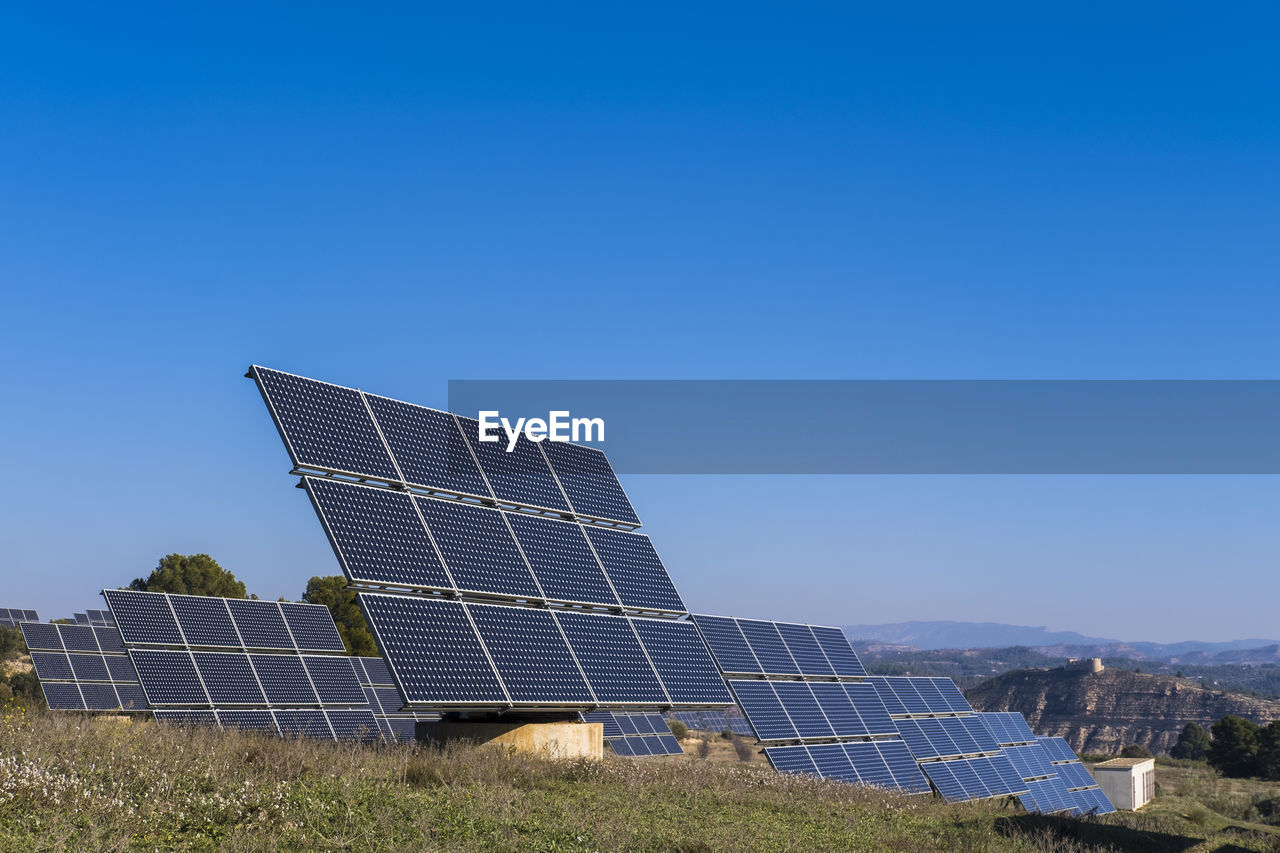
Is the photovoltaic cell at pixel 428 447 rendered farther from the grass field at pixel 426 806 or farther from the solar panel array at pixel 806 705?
the solar panel array at pixel 806 705

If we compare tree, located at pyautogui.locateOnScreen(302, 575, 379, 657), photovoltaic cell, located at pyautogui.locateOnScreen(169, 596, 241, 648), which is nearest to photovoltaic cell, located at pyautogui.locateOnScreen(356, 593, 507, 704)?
photovoltaic cell, located at pyautogui.locateOnScreen(169, 596, 241, 648)

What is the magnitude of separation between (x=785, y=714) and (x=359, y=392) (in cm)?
1268

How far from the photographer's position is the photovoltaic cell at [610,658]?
19.0m

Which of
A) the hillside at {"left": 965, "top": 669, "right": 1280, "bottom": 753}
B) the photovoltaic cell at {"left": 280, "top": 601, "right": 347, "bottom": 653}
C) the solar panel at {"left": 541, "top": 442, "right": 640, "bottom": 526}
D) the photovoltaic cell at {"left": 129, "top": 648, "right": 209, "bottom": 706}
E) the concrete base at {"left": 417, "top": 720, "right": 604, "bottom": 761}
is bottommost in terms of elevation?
the hillside at {"left": 965, "top": 669, "right": 1280, "bottom": 753}

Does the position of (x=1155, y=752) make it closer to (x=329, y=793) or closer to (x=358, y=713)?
(x=358, y=713)

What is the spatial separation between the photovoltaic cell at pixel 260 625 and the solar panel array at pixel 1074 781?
26.0m

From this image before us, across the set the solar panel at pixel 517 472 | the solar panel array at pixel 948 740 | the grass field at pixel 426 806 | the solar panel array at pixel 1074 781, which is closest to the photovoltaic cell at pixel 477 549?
the solar panel at pixel 517 472

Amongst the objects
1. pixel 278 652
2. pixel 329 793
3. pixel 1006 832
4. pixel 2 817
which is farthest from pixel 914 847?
pixel 278 652

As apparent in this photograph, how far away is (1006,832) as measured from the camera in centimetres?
1544

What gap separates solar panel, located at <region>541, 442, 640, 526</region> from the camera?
23.6 meters

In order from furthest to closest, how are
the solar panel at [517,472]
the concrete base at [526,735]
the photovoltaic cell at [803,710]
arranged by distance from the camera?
1. the photovoltaic cell at [803,710]
2. the solar panel at [517,472]
3. the concrete base at [526,735]

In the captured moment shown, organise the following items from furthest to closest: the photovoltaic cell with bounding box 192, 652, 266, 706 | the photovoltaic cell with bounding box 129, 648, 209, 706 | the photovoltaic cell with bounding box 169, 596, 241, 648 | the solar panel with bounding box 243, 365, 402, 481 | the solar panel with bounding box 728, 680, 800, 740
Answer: the photovoltaic cell with bounding box 169, 596, 241, 648
the photovoltaic cell with bounding box 192, 652, 266, 706
the photovoltaic cell with bounding box 129, 648, 209, 706
the solar panel with bounding box 728, 680, 800, 740
the solar panel with bounding box 243, 365, 402, 481

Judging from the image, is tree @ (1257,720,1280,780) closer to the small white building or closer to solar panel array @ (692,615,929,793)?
the small white building

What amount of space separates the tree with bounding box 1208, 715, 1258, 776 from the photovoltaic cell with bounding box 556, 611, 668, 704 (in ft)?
214
